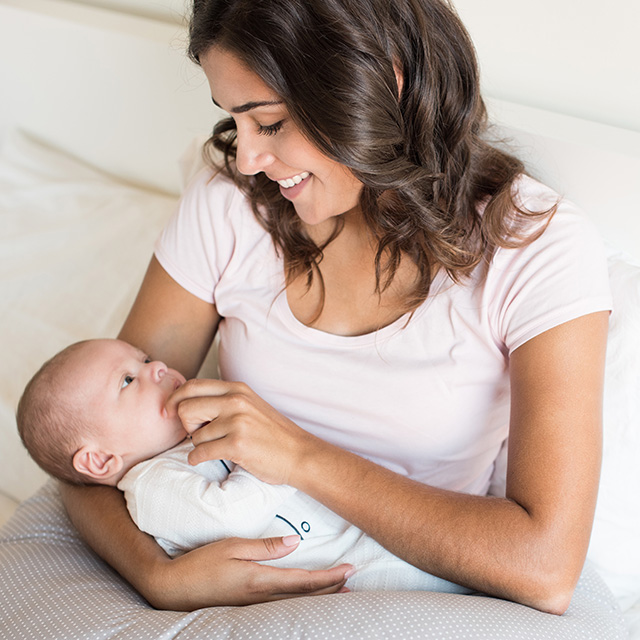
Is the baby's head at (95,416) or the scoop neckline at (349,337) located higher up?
the scoop neckline at (349,337)

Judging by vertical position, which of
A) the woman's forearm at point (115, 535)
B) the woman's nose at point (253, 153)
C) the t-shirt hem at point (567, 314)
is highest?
the woman's nose at point (253, 153)

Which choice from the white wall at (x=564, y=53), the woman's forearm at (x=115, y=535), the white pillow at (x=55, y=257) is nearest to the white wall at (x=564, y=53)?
the white wall at (x=564, y=53)

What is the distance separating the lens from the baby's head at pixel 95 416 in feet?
4.18

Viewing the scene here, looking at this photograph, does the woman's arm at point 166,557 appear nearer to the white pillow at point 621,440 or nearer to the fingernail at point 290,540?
the fingernail at point 290,540

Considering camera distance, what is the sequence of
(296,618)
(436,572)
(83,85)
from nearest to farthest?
(296,618) < (436,572) < (83,85)

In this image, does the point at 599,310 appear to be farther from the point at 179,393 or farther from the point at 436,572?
the point at 179,393

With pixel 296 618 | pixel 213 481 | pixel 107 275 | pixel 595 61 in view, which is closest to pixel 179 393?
pixel 213 481

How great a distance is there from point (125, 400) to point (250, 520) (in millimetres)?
321

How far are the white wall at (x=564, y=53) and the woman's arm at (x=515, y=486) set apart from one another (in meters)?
0.61

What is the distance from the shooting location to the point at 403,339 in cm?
123

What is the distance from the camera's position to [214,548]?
3.74ft

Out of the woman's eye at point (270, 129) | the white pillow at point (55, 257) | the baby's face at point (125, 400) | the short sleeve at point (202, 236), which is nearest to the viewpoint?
the woman's eye at point (270, 129)

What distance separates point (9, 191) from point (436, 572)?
1.77m

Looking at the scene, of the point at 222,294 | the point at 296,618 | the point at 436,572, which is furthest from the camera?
the point at 222,294
